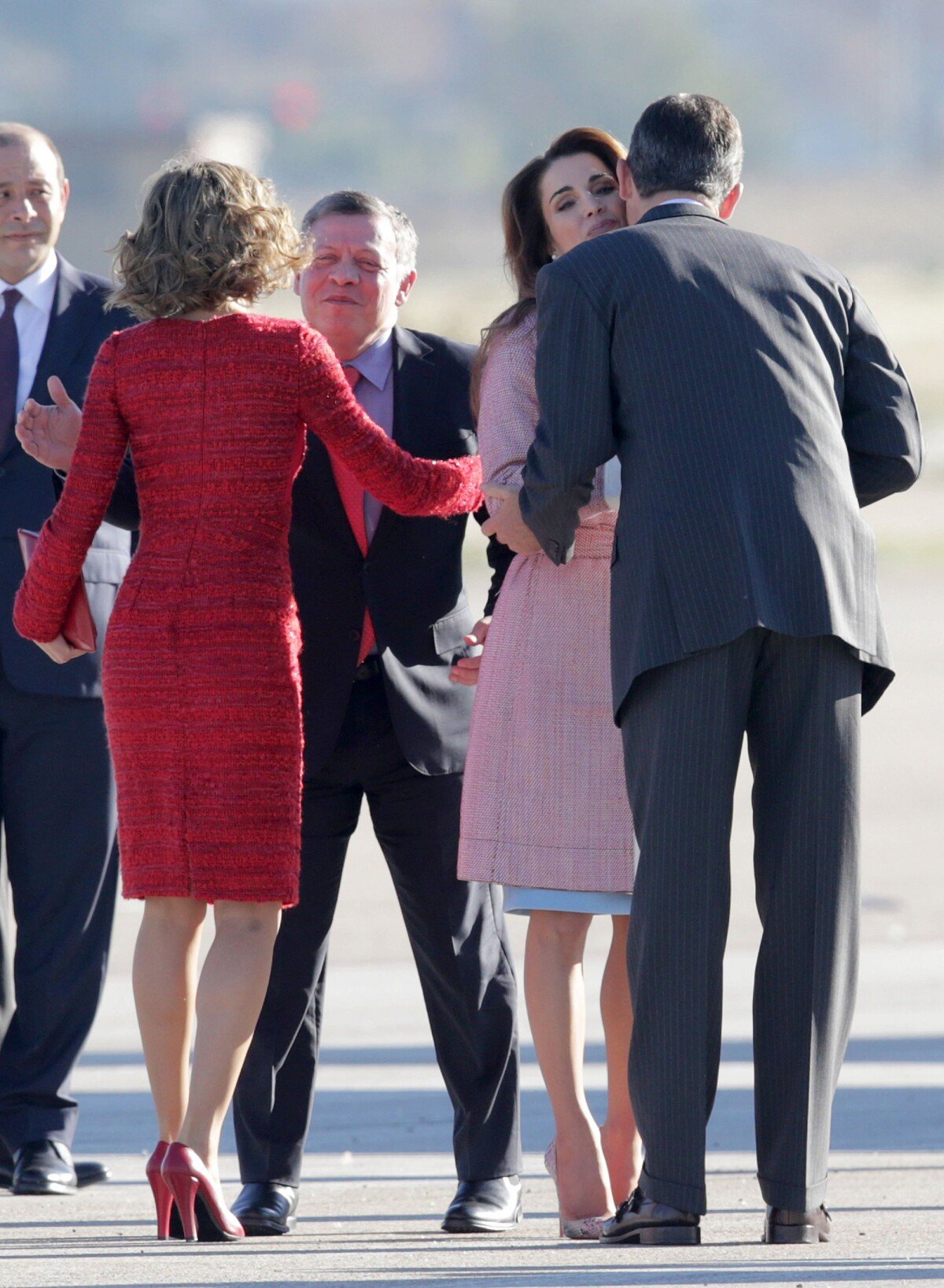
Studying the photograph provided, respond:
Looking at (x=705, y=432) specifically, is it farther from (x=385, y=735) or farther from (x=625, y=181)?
(x=385, y=735)

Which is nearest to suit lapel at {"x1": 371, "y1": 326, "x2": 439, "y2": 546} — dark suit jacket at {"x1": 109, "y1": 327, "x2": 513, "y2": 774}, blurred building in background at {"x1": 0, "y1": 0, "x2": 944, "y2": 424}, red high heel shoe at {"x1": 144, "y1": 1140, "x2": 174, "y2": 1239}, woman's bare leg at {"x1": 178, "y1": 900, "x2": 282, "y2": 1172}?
dark suit jacket at {"x1": 109, "y1": 327, "x2": 513, "y2": 774}

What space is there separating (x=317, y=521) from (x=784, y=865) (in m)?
1.11

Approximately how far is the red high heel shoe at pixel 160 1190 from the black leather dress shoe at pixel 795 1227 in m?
0.93

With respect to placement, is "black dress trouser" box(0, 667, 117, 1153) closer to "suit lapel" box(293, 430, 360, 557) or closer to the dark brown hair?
"suit lapel" box(293, 430, 360, 557)

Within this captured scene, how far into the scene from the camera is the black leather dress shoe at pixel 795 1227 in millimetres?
3410

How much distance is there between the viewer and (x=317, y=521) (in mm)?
4020

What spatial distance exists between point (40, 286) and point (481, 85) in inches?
5958

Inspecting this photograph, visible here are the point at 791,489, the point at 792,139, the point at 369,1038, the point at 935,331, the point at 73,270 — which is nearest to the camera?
the point at 791,489

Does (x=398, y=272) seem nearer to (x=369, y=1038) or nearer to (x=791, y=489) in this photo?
(x=791, y=489)

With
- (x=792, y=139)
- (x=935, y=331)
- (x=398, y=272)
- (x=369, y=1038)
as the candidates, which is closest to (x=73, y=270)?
(x=398, y=272)

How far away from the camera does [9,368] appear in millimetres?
4633

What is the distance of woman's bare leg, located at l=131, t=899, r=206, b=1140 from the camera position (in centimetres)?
361

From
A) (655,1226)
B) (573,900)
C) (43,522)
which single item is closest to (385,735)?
(573,900)

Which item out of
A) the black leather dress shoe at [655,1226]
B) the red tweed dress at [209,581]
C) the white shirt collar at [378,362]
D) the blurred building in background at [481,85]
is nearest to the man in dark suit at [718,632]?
the black leather dress shoe at [655,1226]
